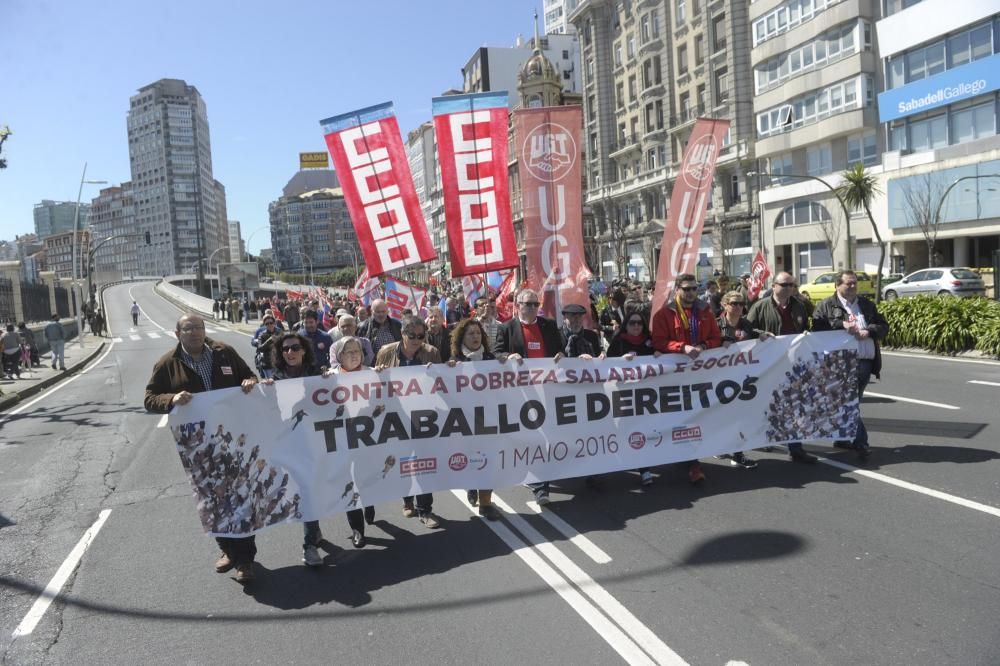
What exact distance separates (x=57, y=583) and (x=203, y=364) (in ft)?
5.88

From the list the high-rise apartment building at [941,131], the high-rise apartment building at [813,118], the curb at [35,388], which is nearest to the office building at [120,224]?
the high-rise apartment building at [813,118]

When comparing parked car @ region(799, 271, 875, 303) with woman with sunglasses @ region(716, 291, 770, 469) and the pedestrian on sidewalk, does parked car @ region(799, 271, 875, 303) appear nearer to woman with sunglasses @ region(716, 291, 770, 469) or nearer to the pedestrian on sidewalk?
woman with sunglasses @ region(716, 291, 770, 469)

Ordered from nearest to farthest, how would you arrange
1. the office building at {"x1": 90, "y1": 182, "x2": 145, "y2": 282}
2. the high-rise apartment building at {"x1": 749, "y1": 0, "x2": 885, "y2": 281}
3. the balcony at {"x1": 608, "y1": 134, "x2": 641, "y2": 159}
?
the high-rise apartment building at {"x1": 749, "y1": 0, "x2": 885, "y2": 281} → the balcony at {"x1": 608, "y1": 134, "x2": 641, "y2": 159} → the office building at {"x1": 90, "y1": 182, "x2": 145, "y2": 282}

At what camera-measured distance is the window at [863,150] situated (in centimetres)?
3850

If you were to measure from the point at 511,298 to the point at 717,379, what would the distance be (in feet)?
32.3

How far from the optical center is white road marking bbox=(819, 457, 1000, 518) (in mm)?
5602

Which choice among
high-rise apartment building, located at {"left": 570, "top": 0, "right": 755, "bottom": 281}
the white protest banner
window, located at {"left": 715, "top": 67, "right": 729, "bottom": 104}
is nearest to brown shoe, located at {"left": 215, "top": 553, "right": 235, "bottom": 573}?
the white protest banner

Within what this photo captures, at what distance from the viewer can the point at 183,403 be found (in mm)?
5266

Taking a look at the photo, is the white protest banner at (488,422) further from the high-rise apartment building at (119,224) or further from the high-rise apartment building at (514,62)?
the high-rise apartment building at (119,224)

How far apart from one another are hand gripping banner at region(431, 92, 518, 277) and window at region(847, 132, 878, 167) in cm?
3597

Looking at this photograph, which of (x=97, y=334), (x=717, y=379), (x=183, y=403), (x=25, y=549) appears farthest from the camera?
(x=97, y=334)

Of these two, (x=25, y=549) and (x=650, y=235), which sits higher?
(x=650, y=235)

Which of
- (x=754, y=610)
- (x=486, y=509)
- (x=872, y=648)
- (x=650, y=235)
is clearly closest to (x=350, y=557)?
(x=486, y=509)

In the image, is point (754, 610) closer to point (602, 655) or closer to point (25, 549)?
point (602, 655)
